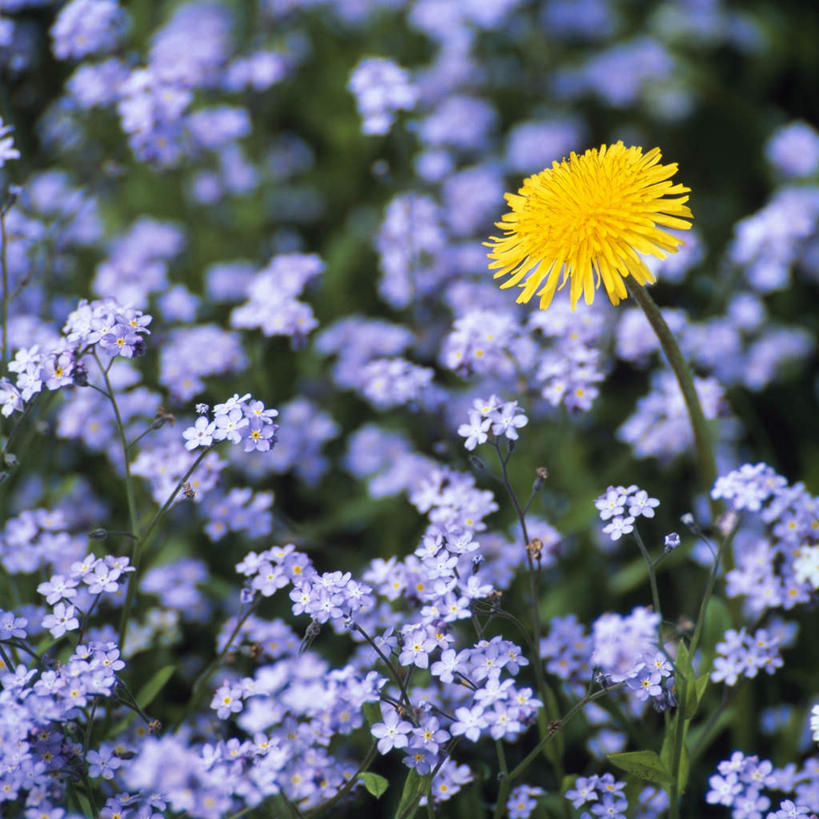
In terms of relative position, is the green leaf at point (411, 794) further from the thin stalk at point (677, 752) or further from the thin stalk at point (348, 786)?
the thin stalk at point (677, 752)

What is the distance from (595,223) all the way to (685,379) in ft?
1.63

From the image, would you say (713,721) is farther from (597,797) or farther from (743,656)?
(597,797)

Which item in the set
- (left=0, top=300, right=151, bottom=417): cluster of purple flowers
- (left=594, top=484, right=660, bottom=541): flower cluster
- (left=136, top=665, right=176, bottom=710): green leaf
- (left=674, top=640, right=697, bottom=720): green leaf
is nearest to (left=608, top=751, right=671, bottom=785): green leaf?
(left=674, top=640, right=697, bottom=720): green leaf

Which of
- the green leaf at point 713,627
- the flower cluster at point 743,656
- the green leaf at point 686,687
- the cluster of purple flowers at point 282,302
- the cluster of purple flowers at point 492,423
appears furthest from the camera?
the cluster of purple flowers at point 282,302

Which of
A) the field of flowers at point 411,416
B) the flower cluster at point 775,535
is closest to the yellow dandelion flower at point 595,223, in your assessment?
the field of flowers at point 411,416

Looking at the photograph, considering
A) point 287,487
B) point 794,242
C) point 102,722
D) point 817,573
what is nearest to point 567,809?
point 817,573

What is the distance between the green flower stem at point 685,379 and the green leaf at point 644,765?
76 centimetres

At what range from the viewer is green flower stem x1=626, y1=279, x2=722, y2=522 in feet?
7.13

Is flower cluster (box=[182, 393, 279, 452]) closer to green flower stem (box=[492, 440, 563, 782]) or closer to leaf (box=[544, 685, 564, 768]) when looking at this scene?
green flower stem (box=[492, 440, 563, 782])

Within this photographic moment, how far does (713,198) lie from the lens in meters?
4.80

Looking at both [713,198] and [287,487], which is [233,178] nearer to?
[287,487]

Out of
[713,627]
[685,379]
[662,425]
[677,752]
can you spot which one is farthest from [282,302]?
[677,752]

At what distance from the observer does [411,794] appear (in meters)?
1.99

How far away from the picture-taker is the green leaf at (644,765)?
1.97 m
